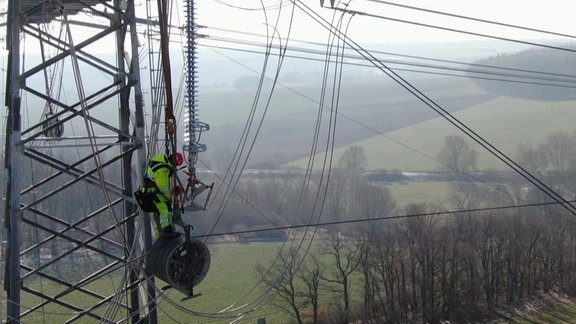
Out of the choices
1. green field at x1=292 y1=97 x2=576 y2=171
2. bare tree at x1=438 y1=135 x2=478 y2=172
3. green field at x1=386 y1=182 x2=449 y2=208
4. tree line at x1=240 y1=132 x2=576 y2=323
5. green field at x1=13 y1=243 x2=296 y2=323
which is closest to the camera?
green field at x1=13 y1=243 x2=296 y2=323

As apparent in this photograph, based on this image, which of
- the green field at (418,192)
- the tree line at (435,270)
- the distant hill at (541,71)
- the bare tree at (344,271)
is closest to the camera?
the bare tree at (344,271)

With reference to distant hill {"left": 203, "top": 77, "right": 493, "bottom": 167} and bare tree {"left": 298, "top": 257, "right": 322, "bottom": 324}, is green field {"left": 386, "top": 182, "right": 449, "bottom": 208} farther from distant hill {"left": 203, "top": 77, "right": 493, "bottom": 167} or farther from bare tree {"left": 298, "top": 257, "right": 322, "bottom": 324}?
bare tree {"left": 298, "top": 257, "right": 322, "bottom": 324}

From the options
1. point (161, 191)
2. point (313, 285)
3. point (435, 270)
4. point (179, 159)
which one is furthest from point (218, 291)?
point (179, 159)

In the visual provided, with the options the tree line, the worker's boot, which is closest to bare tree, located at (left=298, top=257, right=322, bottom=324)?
the tree line

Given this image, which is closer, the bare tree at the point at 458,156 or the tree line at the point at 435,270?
the tree line at the point at 435,270

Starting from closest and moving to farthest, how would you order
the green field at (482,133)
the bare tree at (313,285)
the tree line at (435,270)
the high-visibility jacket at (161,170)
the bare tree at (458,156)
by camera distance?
the high-visibility jacket at (161,170) → the bare tree at (313,285) → the tree line at (435,270) → the bare tree at (458,156) → the green field at (482,133)

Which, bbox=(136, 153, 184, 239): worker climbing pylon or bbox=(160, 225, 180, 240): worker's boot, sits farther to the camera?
bbox=(160, 225, 180, 240): worker's boot

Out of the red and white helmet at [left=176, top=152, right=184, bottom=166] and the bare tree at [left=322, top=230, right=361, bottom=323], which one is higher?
the red and white helmet at [left=176, top=152, right=184, bottom=166]

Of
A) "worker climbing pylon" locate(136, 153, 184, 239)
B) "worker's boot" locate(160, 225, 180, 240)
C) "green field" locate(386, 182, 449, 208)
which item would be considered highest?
"worker climbing pylon" locate(136, 153, 184, 239)

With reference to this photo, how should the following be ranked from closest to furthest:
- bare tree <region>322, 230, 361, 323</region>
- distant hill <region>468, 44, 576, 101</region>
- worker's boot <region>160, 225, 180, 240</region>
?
worker's boot <region>160, 225, 180, 240</region> → bare tree <region>322, 230, 361, 323</region> → distant hill <region>468, 44, 576, 101</region>

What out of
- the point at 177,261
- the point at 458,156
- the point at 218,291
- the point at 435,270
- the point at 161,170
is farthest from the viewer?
the point at 458,156

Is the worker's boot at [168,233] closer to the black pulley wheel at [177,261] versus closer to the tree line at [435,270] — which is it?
the black pulley wheel at [177,261]

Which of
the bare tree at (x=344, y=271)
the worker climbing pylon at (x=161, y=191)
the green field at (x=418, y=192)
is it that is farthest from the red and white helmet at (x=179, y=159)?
the green field at (x=418, y=192)

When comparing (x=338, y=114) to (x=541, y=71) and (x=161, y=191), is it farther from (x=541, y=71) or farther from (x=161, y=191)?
(x=161, y=191)
